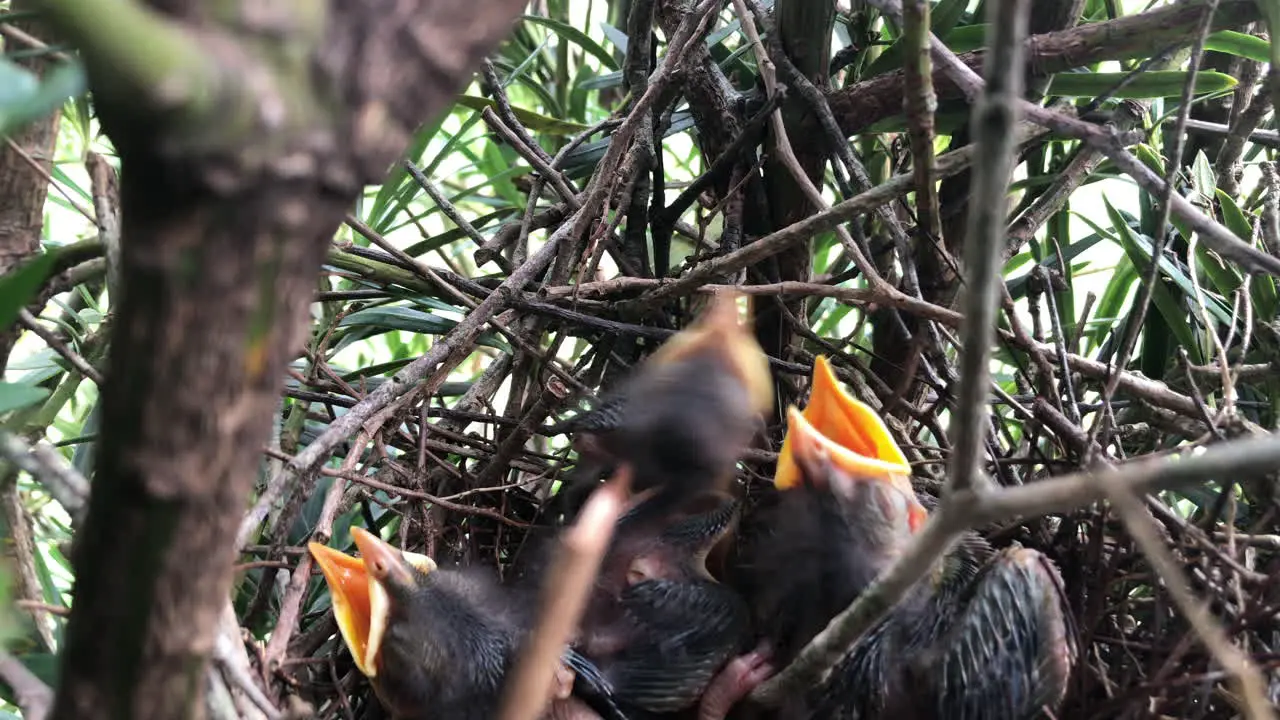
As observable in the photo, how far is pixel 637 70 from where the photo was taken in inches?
37.3

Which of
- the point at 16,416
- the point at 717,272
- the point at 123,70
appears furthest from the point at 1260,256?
the point at 16,416

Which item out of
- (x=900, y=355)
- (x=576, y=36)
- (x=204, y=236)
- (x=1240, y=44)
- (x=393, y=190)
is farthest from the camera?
(x=576, y=36)

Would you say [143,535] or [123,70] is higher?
[123,70]

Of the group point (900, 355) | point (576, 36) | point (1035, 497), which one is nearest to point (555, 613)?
point (1035, 497)

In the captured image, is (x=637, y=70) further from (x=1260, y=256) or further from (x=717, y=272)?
(x=1260, y=256)

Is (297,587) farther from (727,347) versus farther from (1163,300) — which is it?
(1163,300)

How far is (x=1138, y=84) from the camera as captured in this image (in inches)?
31.3

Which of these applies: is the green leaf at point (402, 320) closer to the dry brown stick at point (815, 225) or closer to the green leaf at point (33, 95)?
the dry brown stick at point (815, 225)

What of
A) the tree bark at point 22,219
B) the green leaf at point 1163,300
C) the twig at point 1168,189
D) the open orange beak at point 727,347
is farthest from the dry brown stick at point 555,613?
the green leaf at point 1163,300

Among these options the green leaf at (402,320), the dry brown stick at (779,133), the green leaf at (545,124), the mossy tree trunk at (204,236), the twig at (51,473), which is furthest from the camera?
the green leaf at (545,124)

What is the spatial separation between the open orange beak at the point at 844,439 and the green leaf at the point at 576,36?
0.65 meters

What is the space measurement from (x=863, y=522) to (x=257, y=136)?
554 mm

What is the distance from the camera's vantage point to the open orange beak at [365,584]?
2.11ft

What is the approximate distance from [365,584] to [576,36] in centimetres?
77
